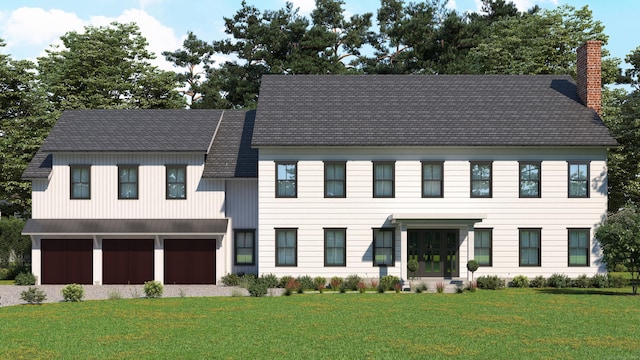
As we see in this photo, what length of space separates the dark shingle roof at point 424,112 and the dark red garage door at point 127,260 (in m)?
7.78

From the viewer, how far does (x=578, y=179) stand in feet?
124

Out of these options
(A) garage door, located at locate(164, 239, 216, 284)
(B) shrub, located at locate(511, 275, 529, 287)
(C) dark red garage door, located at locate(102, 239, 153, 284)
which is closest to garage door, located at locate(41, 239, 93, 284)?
(C) dark red garage door, located at locate(102, 239, 153, 284)

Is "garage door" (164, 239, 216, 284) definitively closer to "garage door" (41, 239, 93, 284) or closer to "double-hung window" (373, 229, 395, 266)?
"garage door" (41, 239, 93, 284)

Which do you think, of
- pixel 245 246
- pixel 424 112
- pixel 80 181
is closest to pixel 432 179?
pixel 424 112

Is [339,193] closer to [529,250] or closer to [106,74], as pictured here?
[529,250]

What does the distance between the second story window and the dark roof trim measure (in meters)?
1.26

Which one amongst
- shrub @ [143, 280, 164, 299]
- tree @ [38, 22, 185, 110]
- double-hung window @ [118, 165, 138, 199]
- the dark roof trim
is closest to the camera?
shrub @ [143, 280, 164, 299]

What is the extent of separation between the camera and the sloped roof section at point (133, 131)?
3884cm

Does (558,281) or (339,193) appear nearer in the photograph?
(558,281)

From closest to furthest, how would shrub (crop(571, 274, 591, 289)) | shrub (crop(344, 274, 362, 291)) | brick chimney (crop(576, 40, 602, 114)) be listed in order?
shrub (crop(344, 274, 362, 291)) < shrub (crop(571, 274, 591, 289)) < brick chimney (crop(576, 40, 602, 114))

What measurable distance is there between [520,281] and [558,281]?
177 cm

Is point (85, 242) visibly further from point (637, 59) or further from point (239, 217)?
point (637, 59)

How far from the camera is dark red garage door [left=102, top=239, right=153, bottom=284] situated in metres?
38.5

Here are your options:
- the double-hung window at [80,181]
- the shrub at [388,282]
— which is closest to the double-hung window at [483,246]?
the shrub at [388,282]
